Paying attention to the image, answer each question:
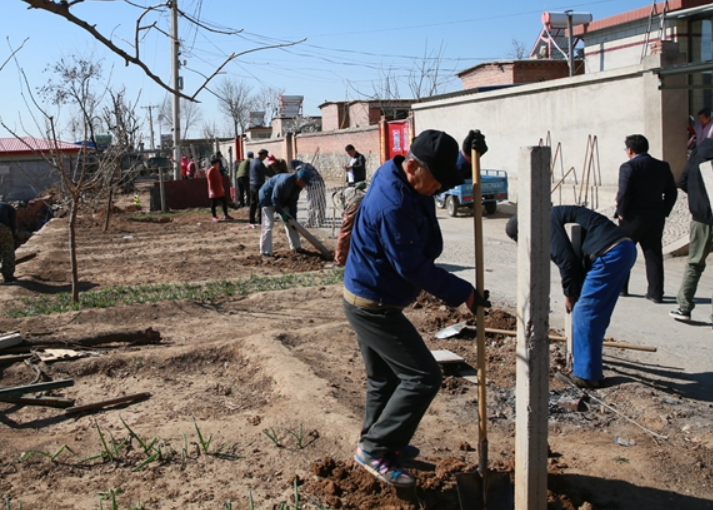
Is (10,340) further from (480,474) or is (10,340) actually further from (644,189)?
(644,189)

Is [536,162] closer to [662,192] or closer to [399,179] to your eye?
[399,179]

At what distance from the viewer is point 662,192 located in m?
7.95

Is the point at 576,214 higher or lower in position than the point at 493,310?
higher

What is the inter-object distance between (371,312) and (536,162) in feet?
3.75

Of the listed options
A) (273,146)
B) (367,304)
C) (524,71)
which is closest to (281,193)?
(367,304)

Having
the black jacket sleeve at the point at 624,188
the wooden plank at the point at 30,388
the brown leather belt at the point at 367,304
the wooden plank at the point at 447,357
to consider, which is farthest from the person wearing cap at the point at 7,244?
the brown leather belt at the point at 367,304

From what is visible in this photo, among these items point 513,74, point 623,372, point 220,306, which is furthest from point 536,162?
point 513,74

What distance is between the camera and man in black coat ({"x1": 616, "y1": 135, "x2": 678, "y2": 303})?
7859mm

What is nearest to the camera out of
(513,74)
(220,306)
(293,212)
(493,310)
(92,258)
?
(493,310)

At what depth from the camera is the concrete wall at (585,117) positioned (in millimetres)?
13578

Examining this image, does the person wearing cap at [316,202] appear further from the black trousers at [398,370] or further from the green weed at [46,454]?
the black trousers at [398,370]

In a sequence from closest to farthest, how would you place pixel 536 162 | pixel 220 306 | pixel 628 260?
1. pixel 536 162
2. pixel 628 260
3. pixel 220 306

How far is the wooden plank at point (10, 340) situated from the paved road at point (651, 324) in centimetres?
506

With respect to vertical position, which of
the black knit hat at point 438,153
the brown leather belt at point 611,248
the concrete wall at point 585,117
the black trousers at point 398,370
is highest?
the concrete wall at point 585,117
